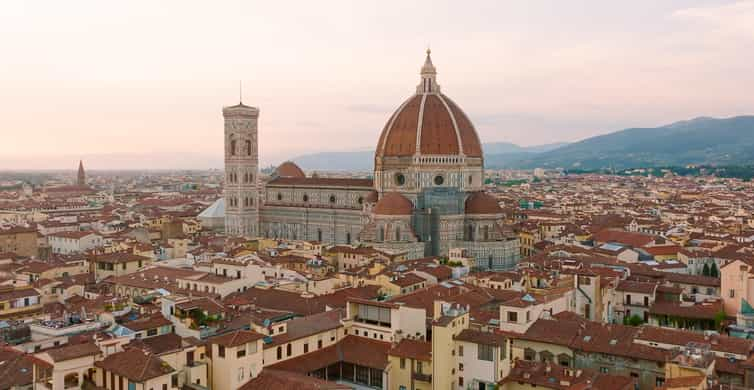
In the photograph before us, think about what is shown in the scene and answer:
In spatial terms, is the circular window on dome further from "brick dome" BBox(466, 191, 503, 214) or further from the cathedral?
"brick dome" BBox(466, 191, 503, 214)

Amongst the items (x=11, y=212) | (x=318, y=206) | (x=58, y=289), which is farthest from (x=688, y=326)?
(x=11, y=212)

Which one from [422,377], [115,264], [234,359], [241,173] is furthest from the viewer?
[241,173]

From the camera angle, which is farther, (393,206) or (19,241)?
(393,206)

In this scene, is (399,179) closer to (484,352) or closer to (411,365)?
(411,365)

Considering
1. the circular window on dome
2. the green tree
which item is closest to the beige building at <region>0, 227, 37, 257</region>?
the circular window on dome

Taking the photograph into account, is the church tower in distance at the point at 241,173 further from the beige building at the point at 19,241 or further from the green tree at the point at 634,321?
the green tree at the point at 634,321

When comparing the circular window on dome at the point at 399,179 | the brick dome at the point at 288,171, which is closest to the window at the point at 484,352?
the circular window on dome at the point at 399,179

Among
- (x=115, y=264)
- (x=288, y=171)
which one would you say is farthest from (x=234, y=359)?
(x=288, y=171)
